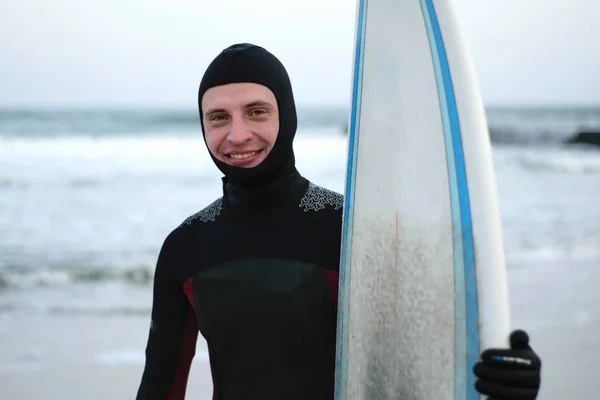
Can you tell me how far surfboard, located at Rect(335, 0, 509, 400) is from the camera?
1508 mm

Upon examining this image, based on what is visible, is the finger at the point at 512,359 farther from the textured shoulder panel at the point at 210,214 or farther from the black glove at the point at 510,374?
the textured shoulder panel at the point at 210,214

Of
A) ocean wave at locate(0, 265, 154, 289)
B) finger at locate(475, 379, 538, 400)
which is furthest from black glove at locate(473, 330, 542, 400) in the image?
ocean wave at locate(0, 265, 154, 289)

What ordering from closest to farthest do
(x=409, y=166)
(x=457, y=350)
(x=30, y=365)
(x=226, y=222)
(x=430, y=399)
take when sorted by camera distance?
(x=457, y=350)
(x=430, y=399)
(x=409, y=166)
(x=226, y=222)
(x=30, y=365)

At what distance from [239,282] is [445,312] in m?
0.61

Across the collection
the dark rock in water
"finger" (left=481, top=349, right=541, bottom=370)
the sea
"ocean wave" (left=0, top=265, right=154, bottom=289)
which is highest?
the dark rock in water

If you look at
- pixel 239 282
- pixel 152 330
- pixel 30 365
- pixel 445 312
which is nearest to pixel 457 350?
pixel 445 312

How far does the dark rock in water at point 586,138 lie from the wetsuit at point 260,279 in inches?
966

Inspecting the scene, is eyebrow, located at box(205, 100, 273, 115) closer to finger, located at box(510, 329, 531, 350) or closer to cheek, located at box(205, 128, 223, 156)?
cheek, located at box(205, 128, 223, 156)

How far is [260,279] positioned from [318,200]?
0.31 metres

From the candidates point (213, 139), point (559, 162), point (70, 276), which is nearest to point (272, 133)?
point (213, 139)

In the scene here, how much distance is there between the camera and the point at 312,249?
185 cm

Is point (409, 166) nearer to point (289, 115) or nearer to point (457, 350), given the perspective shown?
point (289, 115)

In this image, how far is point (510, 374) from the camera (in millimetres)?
1185

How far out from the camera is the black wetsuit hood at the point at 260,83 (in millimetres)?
1797
